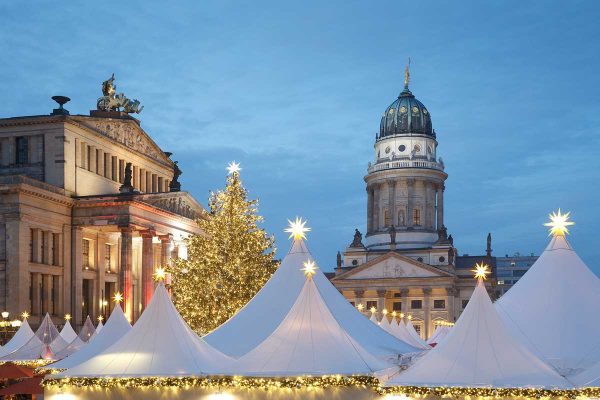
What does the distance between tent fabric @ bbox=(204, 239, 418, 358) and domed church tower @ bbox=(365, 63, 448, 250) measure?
280ft

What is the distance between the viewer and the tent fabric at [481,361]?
1928 centimetres

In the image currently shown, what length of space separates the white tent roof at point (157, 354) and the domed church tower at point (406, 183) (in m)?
90.5

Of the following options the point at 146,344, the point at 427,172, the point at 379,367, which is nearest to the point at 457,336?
the point at 379,367

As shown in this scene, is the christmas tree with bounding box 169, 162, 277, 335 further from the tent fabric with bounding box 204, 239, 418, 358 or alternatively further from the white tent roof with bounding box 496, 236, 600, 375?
the white tent roof with bounding box 496, 236, 600, 375

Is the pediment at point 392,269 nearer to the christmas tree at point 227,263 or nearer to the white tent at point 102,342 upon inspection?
the christmas tree at point 227,263

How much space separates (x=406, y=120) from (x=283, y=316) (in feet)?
306

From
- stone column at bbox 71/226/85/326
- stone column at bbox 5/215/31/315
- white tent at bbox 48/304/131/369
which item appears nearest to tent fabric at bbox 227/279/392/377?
white tent at bbox 48/304/131/369

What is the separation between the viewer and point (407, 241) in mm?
114375

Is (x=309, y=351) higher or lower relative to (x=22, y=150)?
lower

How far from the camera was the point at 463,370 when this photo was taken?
19734mm

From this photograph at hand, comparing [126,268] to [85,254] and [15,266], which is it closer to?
[85,254]

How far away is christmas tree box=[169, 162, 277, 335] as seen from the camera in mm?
37688

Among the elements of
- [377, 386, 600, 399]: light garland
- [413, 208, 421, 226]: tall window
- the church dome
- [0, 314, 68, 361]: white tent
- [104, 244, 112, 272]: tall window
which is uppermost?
the church dome

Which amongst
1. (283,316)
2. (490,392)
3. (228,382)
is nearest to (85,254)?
(283,316)
